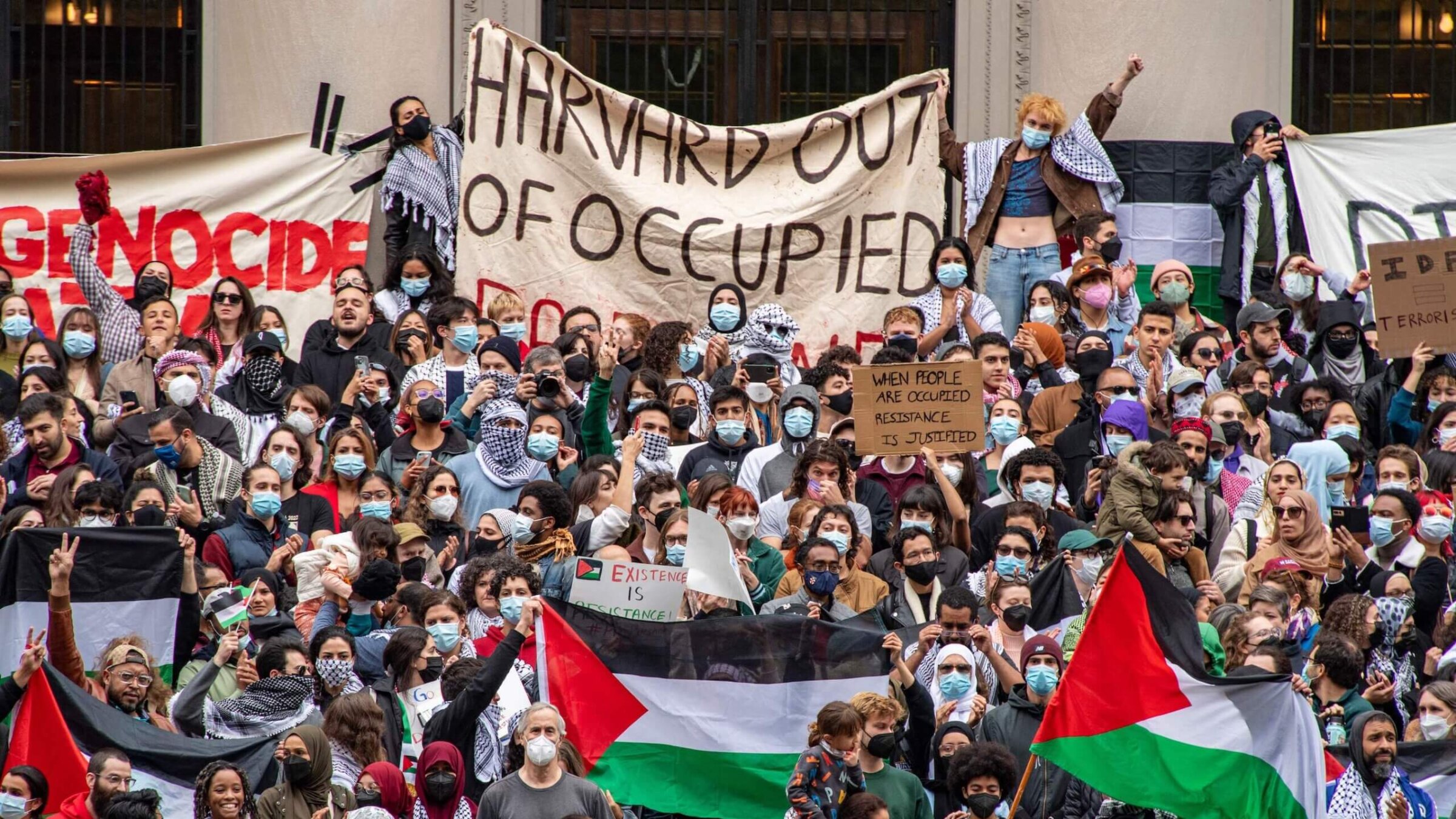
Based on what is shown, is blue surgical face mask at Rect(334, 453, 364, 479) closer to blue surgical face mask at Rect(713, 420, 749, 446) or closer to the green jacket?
blue surgical face mask at Rect(713, 420, 749, 446)

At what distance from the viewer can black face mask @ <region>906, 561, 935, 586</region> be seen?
1366 centimetres

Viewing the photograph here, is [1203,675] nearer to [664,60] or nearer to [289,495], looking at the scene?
[289,495]

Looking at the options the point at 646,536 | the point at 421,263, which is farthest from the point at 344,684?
the point at 421,263

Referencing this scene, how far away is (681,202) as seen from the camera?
18906mm

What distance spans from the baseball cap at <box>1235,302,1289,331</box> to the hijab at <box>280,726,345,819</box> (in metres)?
7.31

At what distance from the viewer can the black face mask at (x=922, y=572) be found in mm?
13656

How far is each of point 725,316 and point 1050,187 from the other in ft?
8.94

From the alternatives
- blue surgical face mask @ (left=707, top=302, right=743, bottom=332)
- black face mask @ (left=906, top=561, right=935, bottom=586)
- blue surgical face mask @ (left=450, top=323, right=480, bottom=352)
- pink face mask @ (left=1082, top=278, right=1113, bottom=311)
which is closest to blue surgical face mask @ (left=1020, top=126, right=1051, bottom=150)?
pink face mask @ (left=1082, top=278, right=1113, bottom=311)

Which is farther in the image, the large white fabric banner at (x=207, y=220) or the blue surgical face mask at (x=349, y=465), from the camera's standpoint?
the large white fabric banner at (x=207, y=220)

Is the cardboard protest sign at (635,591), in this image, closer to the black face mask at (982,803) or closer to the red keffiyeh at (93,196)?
the black face mask at (982,803)

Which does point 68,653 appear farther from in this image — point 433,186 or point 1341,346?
point 1341,346

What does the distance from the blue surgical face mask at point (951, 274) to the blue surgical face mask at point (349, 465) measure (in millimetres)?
4341

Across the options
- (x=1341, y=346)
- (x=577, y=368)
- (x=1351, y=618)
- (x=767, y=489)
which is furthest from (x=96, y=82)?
(x=1351, y=618)

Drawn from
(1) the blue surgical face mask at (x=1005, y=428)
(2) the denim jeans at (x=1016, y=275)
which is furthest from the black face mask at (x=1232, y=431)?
(2) the denim jeans at (x=1016, y=275)
